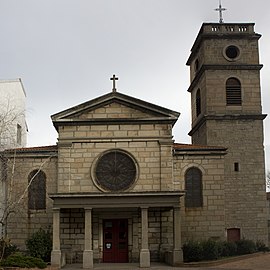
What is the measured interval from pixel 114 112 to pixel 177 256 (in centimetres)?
872

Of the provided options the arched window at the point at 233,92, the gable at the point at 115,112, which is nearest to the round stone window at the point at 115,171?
the gable at the point at 115,112

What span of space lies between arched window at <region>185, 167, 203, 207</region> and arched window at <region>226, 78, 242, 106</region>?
7.54m

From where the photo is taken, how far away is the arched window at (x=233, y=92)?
1505 inches

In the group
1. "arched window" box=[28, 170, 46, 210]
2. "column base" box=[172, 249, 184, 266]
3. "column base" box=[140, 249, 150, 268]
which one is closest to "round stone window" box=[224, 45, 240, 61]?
"arched window" box=[28, 170, 46, 210]

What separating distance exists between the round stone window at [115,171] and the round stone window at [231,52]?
12.0 m

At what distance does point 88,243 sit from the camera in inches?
1134

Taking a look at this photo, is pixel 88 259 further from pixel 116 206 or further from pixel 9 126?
pixel 9 126

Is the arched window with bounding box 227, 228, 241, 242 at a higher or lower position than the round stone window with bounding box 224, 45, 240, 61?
lower

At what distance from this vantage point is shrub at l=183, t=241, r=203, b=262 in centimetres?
2870

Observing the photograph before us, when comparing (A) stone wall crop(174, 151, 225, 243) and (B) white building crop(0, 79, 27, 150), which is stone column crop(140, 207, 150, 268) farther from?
(B) white building crop(0, 79, 27, 150)

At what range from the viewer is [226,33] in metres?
39.1

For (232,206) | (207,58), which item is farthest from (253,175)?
(207,58)

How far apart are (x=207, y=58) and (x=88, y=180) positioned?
522 inches

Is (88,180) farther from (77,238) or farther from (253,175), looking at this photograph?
(253,175)
